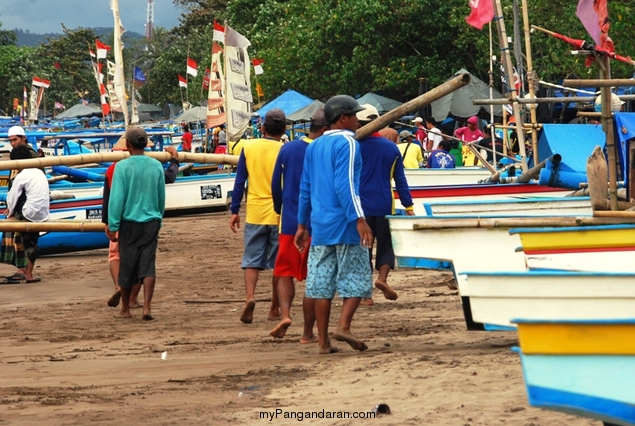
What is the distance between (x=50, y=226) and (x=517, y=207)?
552 cm

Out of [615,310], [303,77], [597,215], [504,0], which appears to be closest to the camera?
[615,310]

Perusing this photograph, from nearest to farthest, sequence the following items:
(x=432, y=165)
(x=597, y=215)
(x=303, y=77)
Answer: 1. (x=597, y=215)
2. (x=432, y=165)
3. (x=303, y=77)

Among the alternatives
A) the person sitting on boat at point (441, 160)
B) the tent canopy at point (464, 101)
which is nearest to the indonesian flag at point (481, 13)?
the person sitting on boat at point (441, 160)

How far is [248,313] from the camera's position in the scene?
9703 millimetres

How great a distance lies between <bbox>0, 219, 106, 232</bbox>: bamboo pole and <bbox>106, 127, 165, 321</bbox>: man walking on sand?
8.96ft

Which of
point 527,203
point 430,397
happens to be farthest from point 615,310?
point 527,203

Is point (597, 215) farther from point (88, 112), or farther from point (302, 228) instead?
point (88, 112)

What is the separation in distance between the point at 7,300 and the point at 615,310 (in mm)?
8336

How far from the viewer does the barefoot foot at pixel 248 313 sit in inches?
379

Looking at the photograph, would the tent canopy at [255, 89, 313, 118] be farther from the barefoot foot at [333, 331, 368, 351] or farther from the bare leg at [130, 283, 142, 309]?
the barefoot foot at [333, 331, 368, 351]

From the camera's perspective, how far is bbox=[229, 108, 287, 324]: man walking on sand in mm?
9578

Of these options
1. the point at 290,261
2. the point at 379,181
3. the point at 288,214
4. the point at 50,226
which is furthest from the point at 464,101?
the point at 290,261

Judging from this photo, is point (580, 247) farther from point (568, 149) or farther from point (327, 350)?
point (568, 149)

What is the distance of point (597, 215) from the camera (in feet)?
24.9
